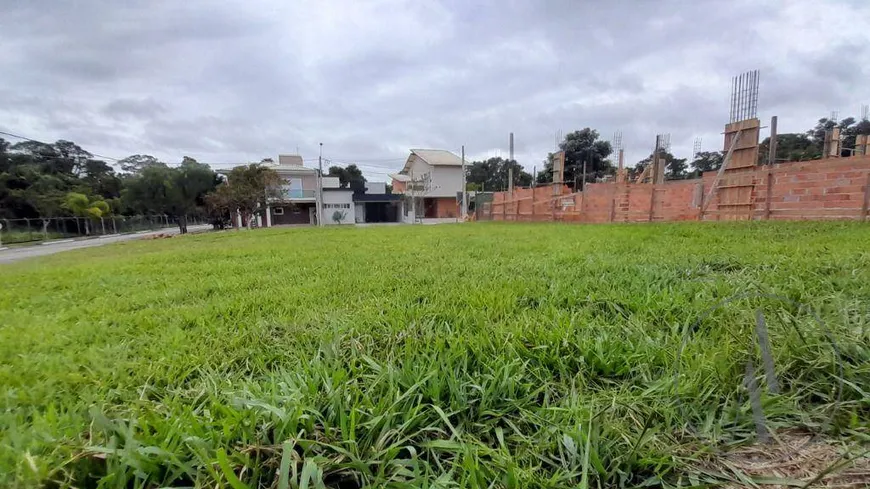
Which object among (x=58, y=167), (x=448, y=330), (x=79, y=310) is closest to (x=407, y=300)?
(x=448, y=330)

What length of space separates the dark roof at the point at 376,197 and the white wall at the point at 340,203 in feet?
2.32

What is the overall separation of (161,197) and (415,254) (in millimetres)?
25095

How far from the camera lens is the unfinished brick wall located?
5.12 meters

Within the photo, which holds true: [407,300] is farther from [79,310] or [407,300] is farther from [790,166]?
[790,166]

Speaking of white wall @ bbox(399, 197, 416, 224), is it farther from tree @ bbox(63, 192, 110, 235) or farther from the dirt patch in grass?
the dirt patch in grass

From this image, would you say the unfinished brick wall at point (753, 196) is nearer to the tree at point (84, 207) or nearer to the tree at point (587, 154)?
the tree at point (587, 154)

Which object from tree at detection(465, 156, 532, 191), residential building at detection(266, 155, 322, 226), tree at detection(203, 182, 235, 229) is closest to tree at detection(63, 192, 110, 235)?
tree at detection(203, 182, 235, 229)

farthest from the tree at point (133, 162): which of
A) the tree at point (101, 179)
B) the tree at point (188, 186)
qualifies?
the tree at point (188, 186)

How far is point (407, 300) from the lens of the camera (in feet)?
6.52

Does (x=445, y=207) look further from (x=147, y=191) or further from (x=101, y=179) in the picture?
(x=101, y=179)

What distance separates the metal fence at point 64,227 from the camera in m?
19.9

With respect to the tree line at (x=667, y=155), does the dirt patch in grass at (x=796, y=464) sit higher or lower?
lower

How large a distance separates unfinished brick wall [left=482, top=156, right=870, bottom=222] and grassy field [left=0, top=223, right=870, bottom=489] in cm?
455

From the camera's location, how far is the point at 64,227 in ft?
76.3
